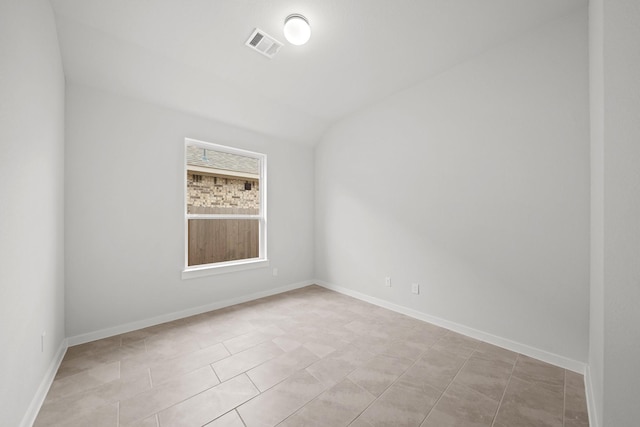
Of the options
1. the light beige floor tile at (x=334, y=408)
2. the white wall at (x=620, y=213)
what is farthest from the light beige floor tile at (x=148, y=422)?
the white wall at (x=620, y=213)

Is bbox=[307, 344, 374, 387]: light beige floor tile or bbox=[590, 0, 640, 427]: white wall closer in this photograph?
bbox=[590, 0, 640, 427]: white wall

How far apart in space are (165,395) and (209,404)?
0.35m

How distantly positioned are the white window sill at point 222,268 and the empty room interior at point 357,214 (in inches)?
1.2

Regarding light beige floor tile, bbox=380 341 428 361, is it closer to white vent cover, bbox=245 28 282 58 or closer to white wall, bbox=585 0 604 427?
white wall, bbox=585 0 604 427

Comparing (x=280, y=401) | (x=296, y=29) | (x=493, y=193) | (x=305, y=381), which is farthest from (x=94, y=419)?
(x=493, y=193)

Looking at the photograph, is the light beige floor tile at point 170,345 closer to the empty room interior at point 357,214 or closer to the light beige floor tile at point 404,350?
the empty room interior at point 357,214

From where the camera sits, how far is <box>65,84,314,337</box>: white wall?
7.86 feet

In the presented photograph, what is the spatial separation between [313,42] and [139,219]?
2650 millimetres

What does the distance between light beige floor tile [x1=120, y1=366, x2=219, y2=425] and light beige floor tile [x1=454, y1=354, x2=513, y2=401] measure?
1900mm

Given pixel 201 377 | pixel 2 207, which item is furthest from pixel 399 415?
pixel 2 207

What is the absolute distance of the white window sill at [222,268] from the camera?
10.1 ft

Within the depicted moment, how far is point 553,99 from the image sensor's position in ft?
6.79

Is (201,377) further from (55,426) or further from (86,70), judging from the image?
(86,70)

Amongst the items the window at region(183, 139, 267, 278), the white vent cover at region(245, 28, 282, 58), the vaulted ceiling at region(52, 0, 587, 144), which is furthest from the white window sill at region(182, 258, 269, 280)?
the white vent cover at region(245, 28, 282, 58)
